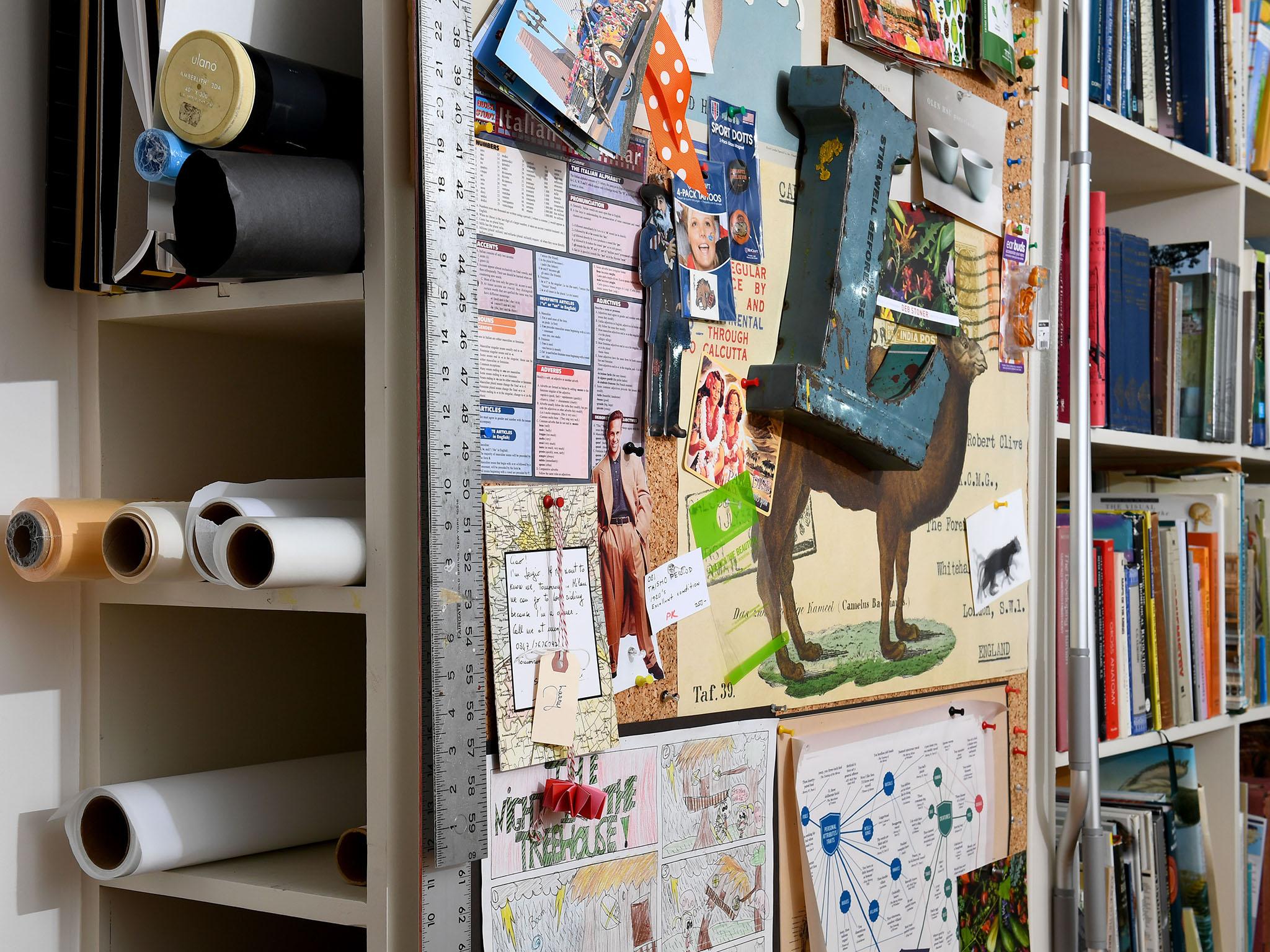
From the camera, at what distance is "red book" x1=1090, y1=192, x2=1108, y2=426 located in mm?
1705

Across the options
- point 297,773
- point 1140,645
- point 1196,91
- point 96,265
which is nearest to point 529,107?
point 96,265

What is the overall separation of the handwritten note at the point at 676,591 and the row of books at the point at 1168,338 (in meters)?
0.76

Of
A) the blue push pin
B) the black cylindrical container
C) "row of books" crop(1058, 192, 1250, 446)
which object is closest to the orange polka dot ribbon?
the black cylindrical container

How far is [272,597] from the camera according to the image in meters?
0.90

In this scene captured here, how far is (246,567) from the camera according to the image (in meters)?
0.87

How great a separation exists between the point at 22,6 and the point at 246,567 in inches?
20.2

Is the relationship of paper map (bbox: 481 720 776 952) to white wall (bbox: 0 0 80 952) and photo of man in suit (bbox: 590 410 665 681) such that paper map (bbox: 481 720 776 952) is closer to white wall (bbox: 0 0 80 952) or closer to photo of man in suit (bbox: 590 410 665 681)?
photo of man in suit (bbox: 590 410 665 681)

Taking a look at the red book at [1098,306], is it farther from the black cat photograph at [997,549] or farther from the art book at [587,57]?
the art book at [587,57]

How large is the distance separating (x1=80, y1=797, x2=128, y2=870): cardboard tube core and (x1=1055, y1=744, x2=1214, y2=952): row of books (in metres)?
1.21

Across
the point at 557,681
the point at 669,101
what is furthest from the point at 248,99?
the point at 557,681

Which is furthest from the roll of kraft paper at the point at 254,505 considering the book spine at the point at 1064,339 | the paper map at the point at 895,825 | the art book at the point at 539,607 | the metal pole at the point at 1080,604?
the book spine at the point at 1064,339

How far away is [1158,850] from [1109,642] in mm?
331

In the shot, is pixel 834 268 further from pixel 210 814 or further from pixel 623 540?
pixel 210 814

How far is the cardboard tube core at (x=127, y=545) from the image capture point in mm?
905
